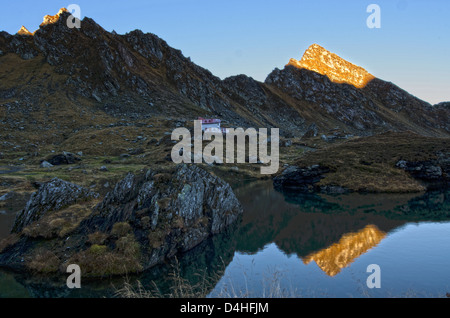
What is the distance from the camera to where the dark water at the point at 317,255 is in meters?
25.3

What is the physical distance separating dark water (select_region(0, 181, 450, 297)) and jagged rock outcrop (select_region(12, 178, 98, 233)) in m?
8.88

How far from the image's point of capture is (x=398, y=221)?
48250mm

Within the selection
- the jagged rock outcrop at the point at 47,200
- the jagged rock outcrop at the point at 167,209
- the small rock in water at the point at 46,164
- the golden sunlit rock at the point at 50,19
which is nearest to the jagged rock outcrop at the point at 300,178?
the jagged rock outcrop at the point at 167,209

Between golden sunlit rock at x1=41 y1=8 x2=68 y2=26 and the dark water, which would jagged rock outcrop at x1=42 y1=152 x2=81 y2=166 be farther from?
golden sunlit rock at x1=41 y1=8 x2=68 y2=26

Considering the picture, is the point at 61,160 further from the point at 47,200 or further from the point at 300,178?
the point at 300,178

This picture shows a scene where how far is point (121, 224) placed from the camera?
33.5 meters

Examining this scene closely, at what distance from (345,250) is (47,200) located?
36.5 m

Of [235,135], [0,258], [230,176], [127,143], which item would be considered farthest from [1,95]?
[0,258]

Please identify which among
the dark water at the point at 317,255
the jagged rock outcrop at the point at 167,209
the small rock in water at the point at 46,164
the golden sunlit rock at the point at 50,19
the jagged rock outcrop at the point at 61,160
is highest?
the golden sunlit rock at the point at 50,19

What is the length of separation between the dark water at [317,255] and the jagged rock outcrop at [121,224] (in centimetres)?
192

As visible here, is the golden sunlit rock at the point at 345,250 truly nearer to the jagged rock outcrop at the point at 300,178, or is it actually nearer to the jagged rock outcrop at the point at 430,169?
the jagged rock outcrop at the point at 300,178

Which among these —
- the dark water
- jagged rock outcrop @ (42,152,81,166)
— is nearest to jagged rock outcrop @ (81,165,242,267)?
A: the dark water

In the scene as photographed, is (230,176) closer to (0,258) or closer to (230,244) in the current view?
(230,244)

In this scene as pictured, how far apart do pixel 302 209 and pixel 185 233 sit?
29977mm
